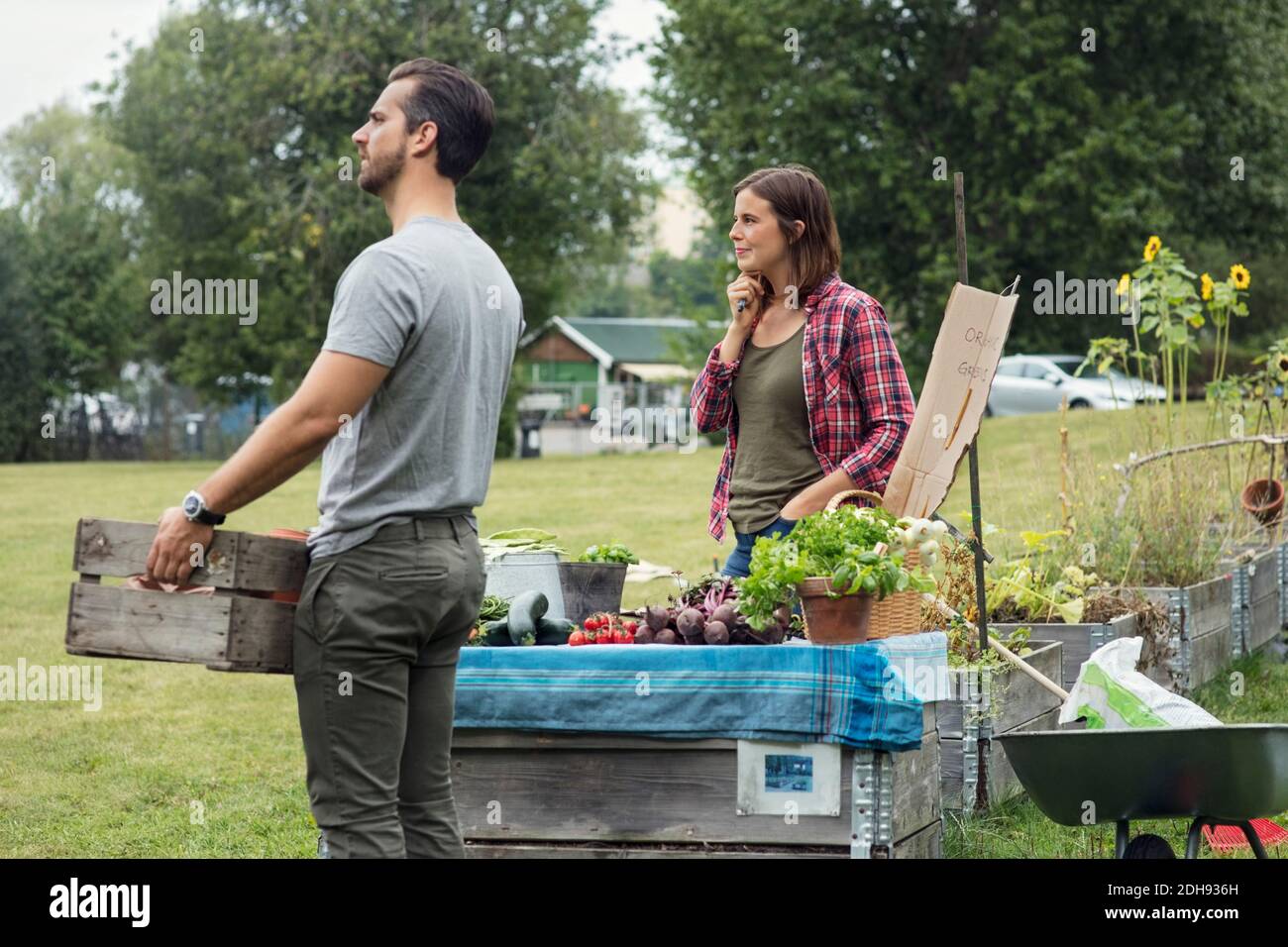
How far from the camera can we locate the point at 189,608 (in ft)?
10.3

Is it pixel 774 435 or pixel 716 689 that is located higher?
pixel 774 435

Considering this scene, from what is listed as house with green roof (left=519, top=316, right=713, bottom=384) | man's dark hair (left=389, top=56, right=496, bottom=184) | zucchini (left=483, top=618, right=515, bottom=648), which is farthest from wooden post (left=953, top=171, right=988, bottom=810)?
house with green roof (left=519, top=316, right=713, bottom=384)

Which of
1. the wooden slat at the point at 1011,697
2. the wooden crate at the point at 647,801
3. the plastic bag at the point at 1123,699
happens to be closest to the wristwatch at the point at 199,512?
the wooden crate at the point at 647,801

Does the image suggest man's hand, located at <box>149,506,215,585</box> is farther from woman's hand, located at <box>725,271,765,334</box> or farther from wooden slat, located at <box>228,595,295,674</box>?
woman's hand, located at <box>725,271,765,334</box>

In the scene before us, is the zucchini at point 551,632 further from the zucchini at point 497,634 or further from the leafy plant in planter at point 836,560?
the leafy plant in planter at point 836,560

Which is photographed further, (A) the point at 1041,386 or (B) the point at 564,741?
(A) the point at 1041,386

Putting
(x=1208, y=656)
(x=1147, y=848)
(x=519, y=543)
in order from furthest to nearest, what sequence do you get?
(x=1208, y=656)
(x=519, y=543)
(x=1147, y=848)

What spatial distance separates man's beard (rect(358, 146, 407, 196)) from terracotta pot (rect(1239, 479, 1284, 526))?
7218 mm

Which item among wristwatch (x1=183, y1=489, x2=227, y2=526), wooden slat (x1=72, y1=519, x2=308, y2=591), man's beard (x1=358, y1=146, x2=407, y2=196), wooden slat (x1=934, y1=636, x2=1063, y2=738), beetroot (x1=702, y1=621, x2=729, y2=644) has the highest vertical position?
man's beard (x1=358, y1=146, x2=407, y2=196)

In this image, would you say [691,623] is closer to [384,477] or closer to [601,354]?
[384,477]

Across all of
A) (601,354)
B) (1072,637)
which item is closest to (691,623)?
(1072,637)

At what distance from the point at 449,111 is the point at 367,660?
1179mm

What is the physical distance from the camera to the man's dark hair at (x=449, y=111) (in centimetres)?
330

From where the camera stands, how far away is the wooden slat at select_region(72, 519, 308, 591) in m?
3.15
